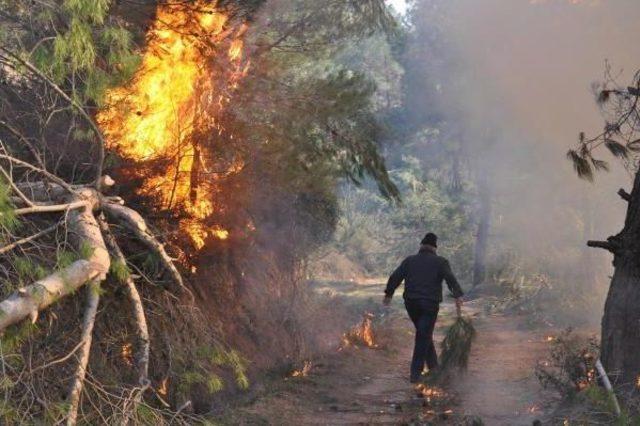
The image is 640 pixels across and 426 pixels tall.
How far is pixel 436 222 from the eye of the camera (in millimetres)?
33531

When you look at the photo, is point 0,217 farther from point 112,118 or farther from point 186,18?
point 186,18

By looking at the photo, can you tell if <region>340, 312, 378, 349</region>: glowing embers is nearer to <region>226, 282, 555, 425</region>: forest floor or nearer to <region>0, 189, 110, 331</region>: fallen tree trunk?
<region>226, 282, 555, 425</region>: forest floor

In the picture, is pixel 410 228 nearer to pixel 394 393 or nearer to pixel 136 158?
pixel 394 393

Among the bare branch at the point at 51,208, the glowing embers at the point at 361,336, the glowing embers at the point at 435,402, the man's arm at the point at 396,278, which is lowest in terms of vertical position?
the glowing embers at the point at 361,336

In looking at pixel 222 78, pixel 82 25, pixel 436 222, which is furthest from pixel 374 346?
pixel 436 222

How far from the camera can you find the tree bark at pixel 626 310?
674 centimetres

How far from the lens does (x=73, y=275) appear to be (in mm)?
5109

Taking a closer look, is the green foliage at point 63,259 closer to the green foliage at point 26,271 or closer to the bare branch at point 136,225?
the green foliage at point 26,271

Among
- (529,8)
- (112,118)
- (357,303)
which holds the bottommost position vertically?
(357,303)

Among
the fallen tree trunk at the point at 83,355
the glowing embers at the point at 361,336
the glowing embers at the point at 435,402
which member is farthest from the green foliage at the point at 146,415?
the glowing embers at the point at 361,336

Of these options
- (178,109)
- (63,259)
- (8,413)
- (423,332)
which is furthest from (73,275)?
(423,332)

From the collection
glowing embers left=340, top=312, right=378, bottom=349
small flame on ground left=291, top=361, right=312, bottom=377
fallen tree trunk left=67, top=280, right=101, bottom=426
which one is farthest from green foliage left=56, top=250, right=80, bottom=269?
glowing embers left=340, top=312, right=378, bottom=349

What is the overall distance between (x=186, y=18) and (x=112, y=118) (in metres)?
1.57

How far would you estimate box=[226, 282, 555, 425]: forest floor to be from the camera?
8062 mm
